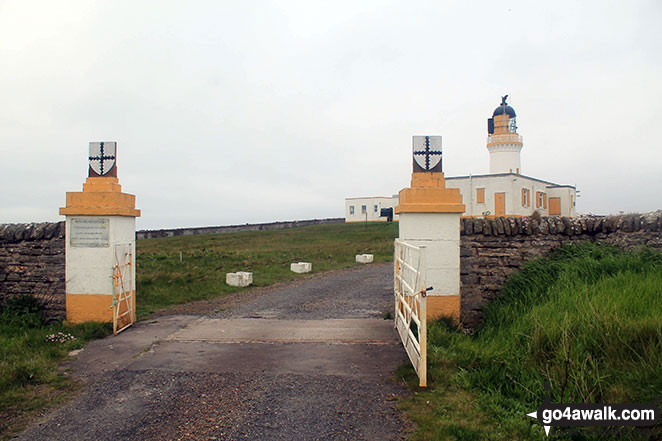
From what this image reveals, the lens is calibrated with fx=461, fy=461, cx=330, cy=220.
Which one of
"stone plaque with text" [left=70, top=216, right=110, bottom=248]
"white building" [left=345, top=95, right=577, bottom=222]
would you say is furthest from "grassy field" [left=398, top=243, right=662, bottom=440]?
"white building" [left=345, top=95, right=577, bottom=222]

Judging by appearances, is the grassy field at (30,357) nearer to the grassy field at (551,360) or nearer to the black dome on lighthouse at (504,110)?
the grassy field at (551,360)

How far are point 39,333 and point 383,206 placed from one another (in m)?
50.0

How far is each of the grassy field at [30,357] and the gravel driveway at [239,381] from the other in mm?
285

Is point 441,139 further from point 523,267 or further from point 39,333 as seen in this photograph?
point 39,333

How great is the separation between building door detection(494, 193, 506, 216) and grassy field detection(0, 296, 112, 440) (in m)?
38.3

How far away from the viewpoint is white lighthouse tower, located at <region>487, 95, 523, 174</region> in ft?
157

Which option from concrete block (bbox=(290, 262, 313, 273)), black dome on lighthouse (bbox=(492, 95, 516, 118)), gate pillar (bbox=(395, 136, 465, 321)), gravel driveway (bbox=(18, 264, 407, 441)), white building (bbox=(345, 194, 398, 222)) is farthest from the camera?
white building (bbox=(345, 194, 398, 222))

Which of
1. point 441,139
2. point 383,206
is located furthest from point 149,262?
point 383,206

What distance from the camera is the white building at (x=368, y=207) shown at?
55909 millimetres

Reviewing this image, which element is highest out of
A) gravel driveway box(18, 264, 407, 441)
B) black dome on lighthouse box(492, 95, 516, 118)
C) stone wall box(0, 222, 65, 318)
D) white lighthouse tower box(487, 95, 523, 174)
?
black dome on lighthouse box(492, 95, 516, 118)

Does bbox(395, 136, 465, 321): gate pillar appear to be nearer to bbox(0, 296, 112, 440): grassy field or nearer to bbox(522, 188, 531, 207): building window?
bbox(0, 296, 112, 440): grassy field

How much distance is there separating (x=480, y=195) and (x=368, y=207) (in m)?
16.2

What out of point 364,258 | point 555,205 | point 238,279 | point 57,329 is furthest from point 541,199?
point 57,329

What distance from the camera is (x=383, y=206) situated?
184 feet
